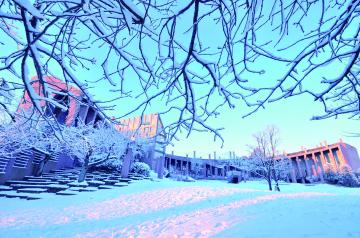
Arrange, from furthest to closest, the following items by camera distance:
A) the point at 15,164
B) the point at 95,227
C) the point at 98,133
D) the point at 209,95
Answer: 1. the point at 98,133
2. the point at 15,164
3. the point at 95,227
4. the point at 209,95

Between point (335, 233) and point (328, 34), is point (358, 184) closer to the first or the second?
point (335, 233)

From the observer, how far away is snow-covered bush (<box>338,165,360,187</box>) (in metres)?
24.0

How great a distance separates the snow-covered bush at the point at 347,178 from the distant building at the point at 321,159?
2.30 m

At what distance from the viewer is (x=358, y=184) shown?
78.2 ft

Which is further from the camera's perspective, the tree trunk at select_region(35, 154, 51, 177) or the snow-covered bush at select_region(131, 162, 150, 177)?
the snow-covered bush at select_region(131, 162, 150, 177)

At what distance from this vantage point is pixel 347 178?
2472 centimetres

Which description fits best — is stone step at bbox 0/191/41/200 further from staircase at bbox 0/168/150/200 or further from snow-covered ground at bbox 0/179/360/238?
snow-covered ground at bbox 0/179/360/238

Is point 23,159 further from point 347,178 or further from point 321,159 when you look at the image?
Answer: point 321,159

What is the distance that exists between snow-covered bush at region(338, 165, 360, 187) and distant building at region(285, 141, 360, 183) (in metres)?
2.30

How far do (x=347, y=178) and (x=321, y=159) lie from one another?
37.2 feet

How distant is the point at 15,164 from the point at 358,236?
56.5ft

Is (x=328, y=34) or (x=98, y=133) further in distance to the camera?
(x=98, y=133)

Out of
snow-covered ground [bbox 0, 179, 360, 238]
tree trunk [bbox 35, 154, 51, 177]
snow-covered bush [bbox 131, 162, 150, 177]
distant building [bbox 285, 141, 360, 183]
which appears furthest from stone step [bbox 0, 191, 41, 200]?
distant building [bbox 285, 141, 360, 183]

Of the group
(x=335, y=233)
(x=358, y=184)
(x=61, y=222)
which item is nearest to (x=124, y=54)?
(x=335, y=233)
